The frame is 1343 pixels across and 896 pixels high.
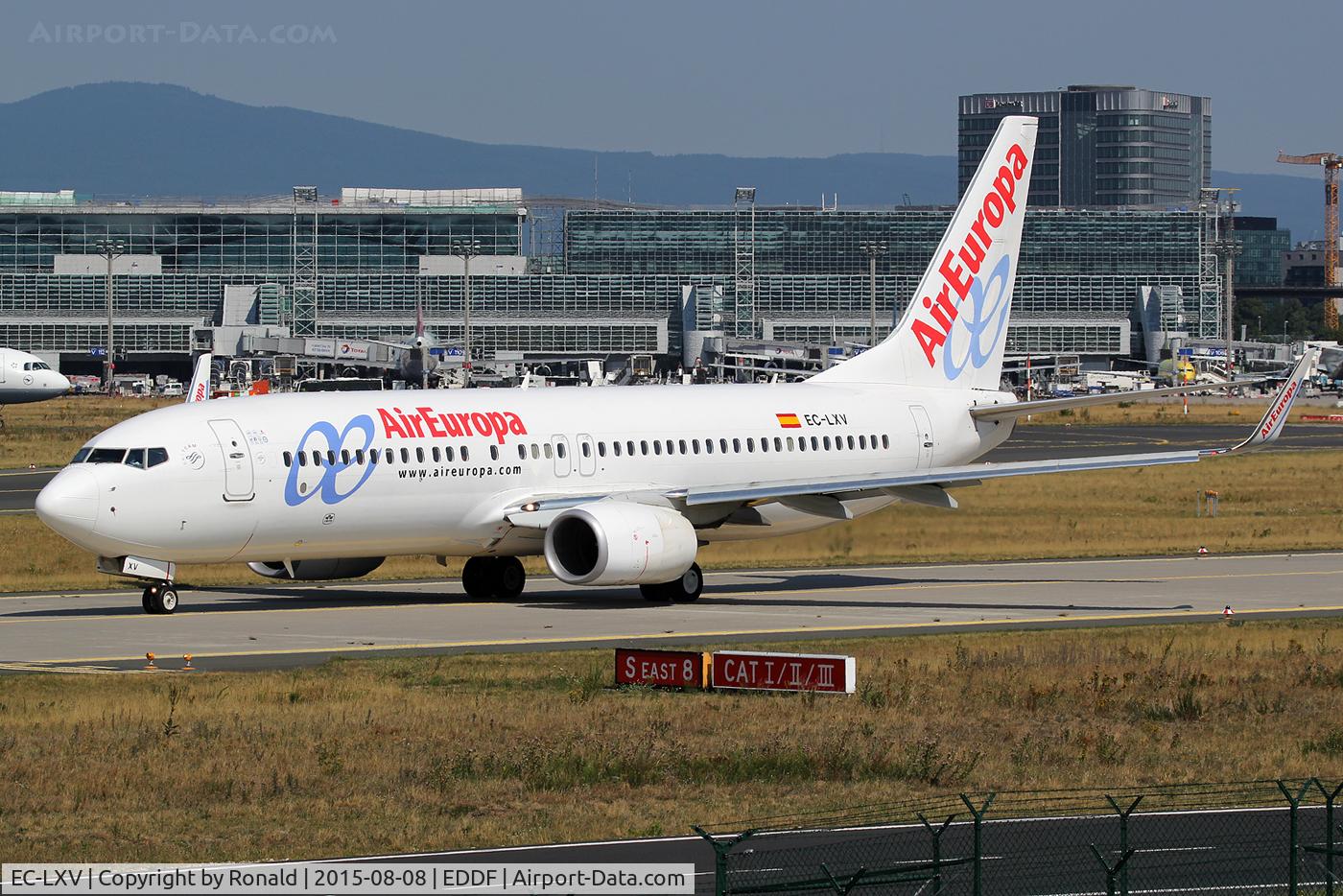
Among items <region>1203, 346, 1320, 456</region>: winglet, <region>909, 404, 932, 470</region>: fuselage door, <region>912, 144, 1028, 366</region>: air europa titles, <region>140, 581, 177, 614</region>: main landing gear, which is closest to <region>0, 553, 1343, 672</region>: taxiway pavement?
<region>140, 581, 177, 614</region>: main landing gear

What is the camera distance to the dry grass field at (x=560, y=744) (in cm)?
2184

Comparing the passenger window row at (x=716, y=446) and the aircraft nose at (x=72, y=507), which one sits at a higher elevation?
the passenger window row at (x=716, y=446)

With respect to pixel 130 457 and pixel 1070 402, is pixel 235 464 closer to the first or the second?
pixel 130 457

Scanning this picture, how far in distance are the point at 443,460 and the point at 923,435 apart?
45.9ft

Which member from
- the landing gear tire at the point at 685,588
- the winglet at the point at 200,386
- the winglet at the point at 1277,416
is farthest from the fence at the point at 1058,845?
the winglet at the point at 200,386

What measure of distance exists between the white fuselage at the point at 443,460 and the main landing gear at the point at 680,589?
159cm

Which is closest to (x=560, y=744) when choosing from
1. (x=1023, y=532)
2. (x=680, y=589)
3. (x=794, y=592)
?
(x=680, y=589)

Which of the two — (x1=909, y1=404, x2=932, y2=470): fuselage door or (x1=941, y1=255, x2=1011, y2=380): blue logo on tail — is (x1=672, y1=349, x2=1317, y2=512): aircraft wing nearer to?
(x1=909, y1=404, x2=932, y2=470): fuselage door

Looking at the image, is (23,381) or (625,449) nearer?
(625,449)

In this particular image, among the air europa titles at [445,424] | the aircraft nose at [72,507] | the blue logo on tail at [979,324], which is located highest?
the blue logo on tail at [979,324]

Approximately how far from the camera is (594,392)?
47.5 metres

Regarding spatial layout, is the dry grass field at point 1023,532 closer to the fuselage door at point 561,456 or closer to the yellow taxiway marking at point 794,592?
the yellow taxiway marking at point 794,592

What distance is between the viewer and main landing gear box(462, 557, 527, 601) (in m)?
46.2

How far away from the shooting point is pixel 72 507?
38.6 meters
